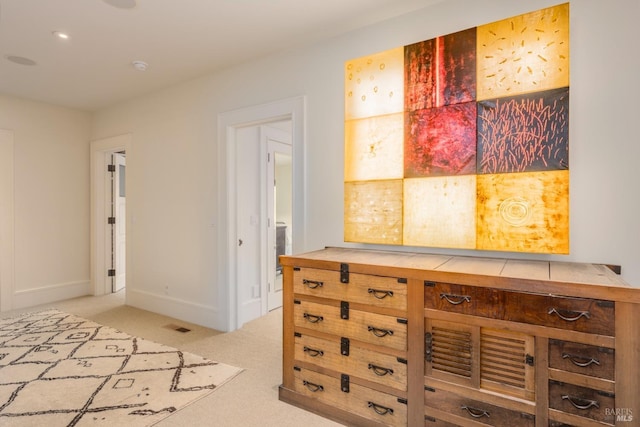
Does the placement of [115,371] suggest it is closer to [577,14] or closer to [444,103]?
[444,103]

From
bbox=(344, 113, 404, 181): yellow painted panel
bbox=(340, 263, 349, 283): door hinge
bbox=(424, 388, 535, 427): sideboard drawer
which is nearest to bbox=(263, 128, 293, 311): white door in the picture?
bbox=(344, 113, 404, 181): yellow painted panel

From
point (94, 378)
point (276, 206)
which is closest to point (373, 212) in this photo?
point (276, 206)

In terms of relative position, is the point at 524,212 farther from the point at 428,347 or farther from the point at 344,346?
the point at 344,346

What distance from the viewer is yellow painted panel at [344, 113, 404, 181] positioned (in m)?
2.41

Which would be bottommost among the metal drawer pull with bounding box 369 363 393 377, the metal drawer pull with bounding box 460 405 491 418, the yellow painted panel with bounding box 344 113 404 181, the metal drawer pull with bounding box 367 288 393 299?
the metal drawer pull with bounding box 460 405 491 418

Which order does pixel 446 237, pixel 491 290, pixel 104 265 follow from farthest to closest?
1. pixel 104 265
2. pixel 446 237
3. pixel 491 290

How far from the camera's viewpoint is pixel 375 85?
2514 millimetres

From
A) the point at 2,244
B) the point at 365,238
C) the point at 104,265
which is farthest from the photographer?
the point at 104,265

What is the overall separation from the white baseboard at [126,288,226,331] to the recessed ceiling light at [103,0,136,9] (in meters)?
2.74

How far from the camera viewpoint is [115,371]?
258cm

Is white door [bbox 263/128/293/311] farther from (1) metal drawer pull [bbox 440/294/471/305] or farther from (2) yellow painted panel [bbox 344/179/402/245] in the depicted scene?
(1) metal drawer pull [bbox 440/294/471/305]

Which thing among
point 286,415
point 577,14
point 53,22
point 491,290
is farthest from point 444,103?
point 53,22

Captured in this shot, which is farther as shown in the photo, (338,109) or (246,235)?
(246,235)

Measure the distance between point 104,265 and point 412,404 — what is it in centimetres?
497
